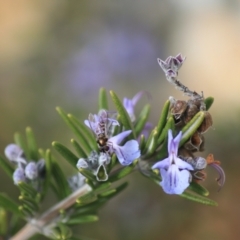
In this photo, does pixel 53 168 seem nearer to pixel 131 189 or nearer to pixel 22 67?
pixel 131 189

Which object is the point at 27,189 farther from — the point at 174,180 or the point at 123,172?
the point at 174,180

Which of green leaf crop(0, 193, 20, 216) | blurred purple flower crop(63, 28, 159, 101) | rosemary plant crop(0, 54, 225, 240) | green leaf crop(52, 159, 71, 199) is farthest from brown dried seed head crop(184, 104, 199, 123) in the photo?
blurred purple flower crop(63, 28, 159, 101)

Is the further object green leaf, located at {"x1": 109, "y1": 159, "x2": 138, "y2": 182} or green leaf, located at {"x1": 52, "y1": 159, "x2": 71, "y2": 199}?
green leaf, located at {"x1": 52, "y1": 159, "x2": 71, "y2": 199}

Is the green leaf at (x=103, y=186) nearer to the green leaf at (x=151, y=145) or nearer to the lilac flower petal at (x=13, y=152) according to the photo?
the green leaf at (x=151, y=145)

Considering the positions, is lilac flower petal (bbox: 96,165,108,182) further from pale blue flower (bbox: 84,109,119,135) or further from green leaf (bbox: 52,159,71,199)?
green leaf (bbox: 52,159,71,199)

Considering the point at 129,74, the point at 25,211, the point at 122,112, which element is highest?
the point at 122,112

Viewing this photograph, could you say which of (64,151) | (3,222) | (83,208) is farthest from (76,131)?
(3,222)

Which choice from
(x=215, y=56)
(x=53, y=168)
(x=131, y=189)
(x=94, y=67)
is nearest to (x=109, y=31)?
(x=94, y=67)
